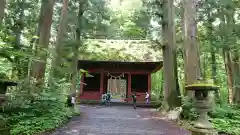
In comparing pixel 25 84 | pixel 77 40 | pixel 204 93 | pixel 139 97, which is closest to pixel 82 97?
pixel 139 97

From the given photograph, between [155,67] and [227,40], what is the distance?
7946mm

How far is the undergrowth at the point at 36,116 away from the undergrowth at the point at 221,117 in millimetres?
4831

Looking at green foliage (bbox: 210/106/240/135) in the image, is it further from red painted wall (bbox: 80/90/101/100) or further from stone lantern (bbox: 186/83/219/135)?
red painted wall (bbox: 80/90/101/100)

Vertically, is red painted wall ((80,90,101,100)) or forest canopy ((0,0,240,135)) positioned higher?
forest canopy ((0,0,240,135))

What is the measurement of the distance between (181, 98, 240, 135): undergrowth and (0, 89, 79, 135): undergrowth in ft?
15.8

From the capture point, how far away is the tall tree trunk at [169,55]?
38.6 ft

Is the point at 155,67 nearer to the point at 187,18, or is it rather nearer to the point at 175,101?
the point at 175,101

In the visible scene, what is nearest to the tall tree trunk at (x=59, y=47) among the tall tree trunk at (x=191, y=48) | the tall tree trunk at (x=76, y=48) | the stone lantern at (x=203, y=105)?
the tall tree trunk at (x=76, y=48)

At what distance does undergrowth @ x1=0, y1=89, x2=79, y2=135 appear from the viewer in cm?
650

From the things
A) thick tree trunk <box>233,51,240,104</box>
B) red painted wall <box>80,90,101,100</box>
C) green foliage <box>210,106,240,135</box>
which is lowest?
green foliage <box>210,106,240,135</box>

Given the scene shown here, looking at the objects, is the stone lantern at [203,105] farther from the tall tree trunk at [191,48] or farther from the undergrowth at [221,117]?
the tall tree trunk at [191,48]

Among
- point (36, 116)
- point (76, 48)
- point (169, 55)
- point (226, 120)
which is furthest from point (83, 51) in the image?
point (226, 120)

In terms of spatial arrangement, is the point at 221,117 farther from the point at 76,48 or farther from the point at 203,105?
the point at 76,48

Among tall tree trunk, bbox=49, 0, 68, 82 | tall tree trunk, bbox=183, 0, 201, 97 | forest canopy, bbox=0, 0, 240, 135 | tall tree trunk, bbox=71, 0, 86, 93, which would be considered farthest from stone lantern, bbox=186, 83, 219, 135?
tall tree trunk, bbox=71, 0, 86, 93
